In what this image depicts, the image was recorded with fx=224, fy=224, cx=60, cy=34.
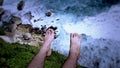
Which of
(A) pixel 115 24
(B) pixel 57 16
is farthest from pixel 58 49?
(A) pixel 115 24

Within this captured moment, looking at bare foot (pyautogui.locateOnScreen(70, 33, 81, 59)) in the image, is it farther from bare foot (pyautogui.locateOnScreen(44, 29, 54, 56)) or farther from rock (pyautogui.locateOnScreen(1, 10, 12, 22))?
rock (pyautogui.locateOnScreen(1, 10, 12, 22))

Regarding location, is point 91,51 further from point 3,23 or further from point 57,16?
point 3,23


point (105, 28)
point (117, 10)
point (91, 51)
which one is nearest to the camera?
point (91, 51)

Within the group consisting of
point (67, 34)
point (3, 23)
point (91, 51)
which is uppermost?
point (3, 23)

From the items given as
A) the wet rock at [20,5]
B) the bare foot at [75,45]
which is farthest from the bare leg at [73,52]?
the wet rock at [20,5]

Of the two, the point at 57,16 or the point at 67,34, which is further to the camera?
the point at 57,16

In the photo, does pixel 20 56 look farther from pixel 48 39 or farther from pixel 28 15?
pixel 28 15

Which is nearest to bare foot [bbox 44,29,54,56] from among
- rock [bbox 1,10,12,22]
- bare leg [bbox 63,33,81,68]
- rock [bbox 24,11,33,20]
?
bare leg [bbox 63,33,81,68]
